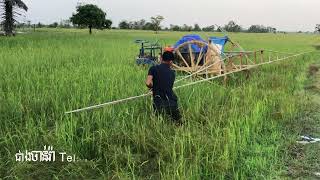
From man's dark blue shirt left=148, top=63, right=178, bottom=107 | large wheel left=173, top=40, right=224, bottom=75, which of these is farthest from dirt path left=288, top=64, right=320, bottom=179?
large wheel left=173, top=40, right=224, bottom=75

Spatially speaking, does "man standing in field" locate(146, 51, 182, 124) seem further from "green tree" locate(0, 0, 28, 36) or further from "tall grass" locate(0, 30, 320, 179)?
"green tree" locate(0, 0, 28, 36)

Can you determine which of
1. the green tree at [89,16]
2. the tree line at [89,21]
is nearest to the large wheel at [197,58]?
the tree line at [89,21]

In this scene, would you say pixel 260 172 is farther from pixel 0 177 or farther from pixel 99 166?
pixel 0 177

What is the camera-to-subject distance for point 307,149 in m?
4.95

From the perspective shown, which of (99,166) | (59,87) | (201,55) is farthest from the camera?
(201,55)

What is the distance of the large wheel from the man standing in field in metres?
3.65

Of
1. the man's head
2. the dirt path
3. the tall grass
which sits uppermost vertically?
the man's head

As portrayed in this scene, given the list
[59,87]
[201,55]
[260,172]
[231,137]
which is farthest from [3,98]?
[201,55]

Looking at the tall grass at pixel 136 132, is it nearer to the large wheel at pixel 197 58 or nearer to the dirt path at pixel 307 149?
the dirt path at pixel 307 149

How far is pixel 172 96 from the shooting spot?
211 inches

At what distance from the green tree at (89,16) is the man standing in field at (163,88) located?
42.2 m

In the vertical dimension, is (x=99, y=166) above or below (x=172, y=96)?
below

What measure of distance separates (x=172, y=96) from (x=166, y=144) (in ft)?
3.44

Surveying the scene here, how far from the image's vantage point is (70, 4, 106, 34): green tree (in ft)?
154
